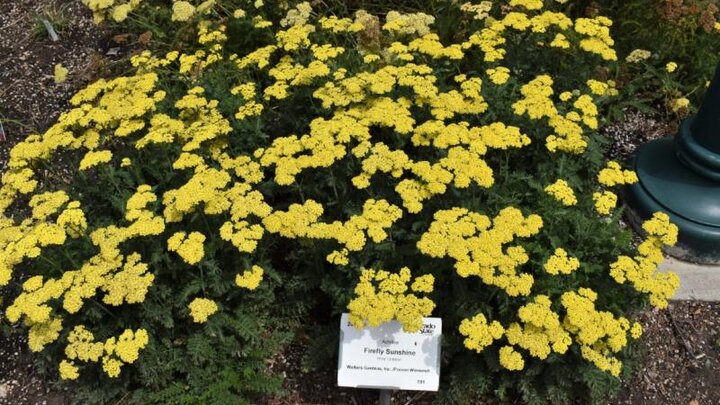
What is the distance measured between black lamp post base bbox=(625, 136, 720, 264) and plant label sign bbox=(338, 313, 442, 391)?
6.30 ft

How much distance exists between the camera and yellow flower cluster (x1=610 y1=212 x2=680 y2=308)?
9.58 feet

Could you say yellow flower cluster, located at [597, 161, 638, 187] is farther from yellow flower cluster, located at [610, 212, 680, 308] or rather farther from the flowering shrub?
yellow flower cluster, located at [610, 212, 680, 308]

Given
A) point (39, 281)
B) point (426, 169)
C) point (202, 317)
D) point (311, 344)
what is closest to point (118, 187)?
point (39, 281)

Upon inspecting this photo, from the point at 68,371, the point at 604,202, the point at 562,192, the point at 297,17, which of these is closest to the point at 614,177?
the point at 604,202

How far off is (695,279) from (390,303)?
228 centimetres

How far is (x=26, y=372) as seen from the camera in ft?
12.1

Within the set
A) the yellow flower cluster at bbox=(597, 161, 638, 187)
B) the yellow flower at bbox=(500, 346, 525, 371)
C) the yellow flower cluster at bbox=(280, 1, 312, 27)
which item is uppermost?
the yellow flower cluster at bbox=(280, 1, 312, 27)

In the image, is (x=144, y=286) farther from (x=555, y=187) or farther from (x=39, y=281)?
(x=555, y=187)

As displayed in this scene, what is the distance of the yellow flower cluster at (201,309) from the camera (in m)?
3.04

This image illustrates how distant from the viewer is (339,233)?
10.1 feet

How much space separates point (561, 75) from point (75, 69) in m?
4.32

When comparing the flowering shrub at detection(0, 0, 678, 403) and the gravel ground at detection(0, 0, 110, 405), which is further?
the gravel ground at detection(0, 0, 110, 405)


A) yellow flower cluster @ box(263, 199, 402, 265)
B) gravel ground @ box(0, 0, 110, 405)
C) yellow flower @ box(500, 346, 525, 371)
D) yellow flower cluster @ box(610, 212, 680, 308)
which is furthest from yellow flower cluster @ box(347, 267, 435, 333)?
gravel ground @ box(0, 0, 110, 405)

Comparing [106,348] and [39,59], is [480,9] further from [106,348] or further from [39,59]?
[39,59]
